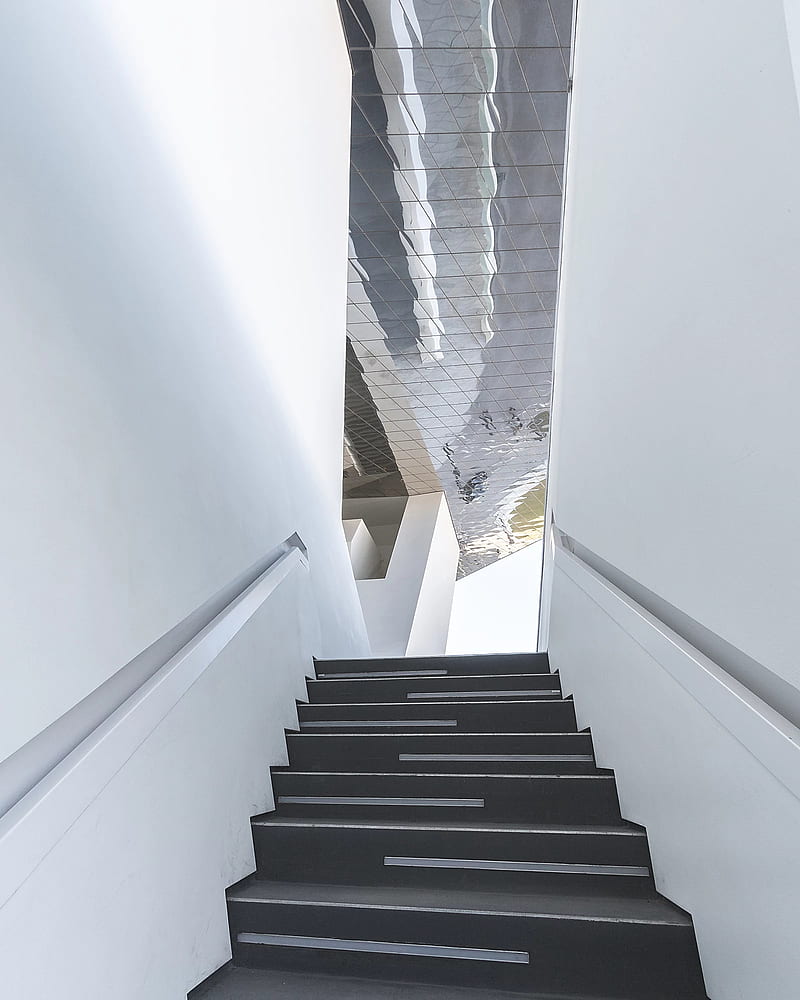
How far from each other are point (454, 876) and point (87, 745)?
1.39 metres

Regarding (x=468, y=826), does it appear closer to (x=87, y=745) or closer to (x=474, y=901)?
(x=474, y=901)

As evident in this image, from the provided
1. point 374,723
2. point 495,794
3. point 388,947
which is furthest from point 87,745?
point 374,723

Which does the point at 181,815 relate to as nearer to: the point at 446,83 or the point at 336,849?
the point at 336,849

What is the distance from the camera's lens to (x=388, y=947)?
2.28m

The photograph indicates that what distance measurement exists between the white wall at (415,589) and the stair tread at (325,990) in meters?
10.5

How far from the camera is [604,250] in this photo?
3.04 metres

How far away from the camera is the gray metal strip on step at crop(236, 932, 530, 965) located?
219cm

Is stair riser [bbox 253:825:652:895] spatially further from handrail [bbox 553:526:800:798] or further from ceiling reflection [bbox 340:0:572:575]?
ceiling reflection [bbox 340:0:572:575]

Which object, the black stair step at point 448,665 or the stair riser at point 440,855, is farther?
the black stair step at point 448,665

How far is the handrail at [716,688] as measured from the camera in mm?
1499

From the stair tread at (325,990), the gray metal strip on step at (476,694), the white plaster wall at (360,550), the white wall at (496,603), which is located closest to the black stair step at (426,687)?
the gray metal strip on step at (476,694)

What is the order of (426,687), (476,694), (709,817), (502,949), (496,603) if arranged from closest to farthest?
1. (709,817)
2. (502,949)
3. (476,694)
4. (426,687)
5. (496,603)

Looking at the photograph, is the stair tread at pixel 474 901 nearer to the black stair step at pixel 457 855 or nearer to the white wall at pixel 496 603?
the black stair step at pixel 457 855

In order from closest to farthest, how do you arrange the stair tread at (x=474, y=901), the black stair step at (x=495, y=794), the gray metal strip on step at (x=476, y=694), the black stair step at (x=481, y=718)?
the stair tread at (x=474, y=901)
the black stair step at (x=495, y=794)
the black stair step at (x=481, y=718)
the gray metal strip on step at (x=476, y=694)
